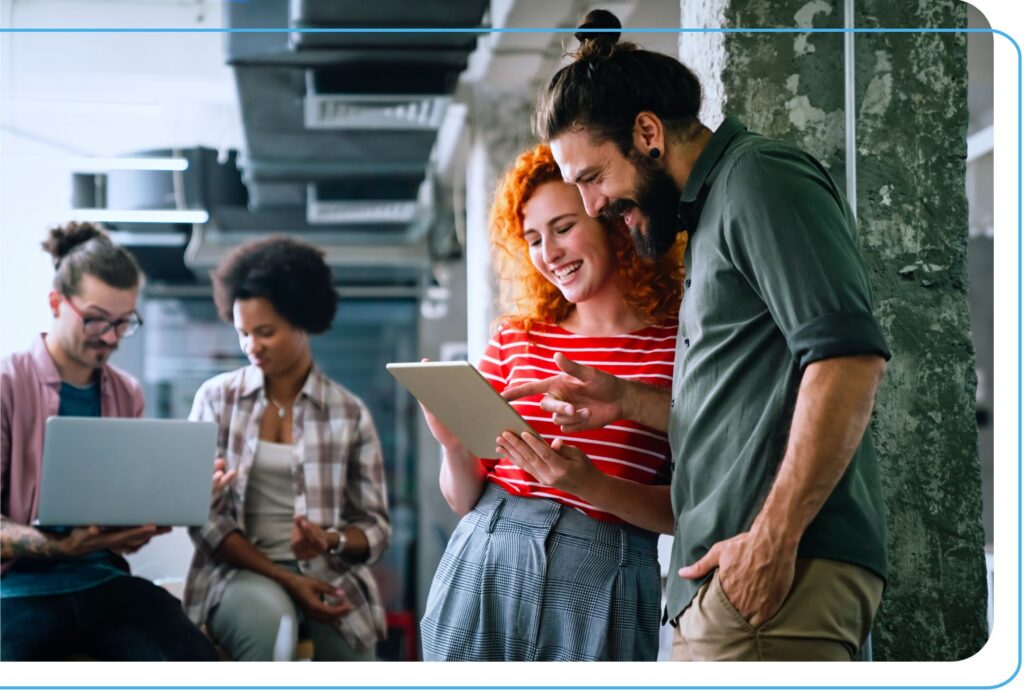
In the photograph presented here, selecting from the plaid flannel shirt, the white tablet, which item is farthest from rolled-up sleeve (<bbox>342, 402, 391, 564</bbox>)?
the white tablet

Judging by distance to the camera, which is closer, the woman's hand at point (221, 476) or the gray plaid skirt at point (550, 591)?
the gray plaid skirt at point (550, 591)

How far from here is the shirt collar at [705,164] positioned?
5.06ft

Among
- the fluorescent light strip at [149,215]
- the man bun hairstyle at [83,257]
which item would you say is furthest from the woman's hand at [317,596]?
the fluorescent light strip at [149,215]

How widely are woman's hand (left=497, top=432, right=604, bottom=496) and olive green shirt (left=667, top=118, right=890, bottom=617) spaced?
0.59ft

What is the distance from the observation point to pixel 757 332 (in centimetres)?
146

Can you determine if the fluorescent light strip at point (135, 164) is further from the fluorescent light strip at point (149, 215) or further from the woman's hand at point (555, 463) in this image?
the woman's hand at point (555, 463)

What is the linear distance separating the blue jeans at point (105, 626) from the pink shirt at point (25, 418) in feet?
0.49

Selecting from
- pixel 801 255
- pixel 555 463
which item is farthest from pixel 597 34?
pixel 555 463

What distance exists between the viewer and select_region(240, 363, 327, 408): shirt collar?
298cm

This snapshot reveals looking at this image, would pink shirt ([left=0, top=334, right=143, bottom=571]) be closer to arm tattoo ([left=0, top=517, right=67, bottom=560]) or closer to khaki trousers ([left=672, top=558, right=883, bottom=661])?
arm tattoo ([left=0, top=517, right=67, bottom=560])

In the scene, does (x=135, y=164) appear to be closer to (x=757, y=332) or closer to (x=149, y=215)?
(x=149, y=215)

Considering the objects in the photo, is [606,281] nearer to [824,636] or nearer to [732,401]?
[732,401]

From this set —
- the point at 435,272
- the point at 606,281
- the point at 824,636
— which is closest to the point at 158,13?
the point at 606,281
